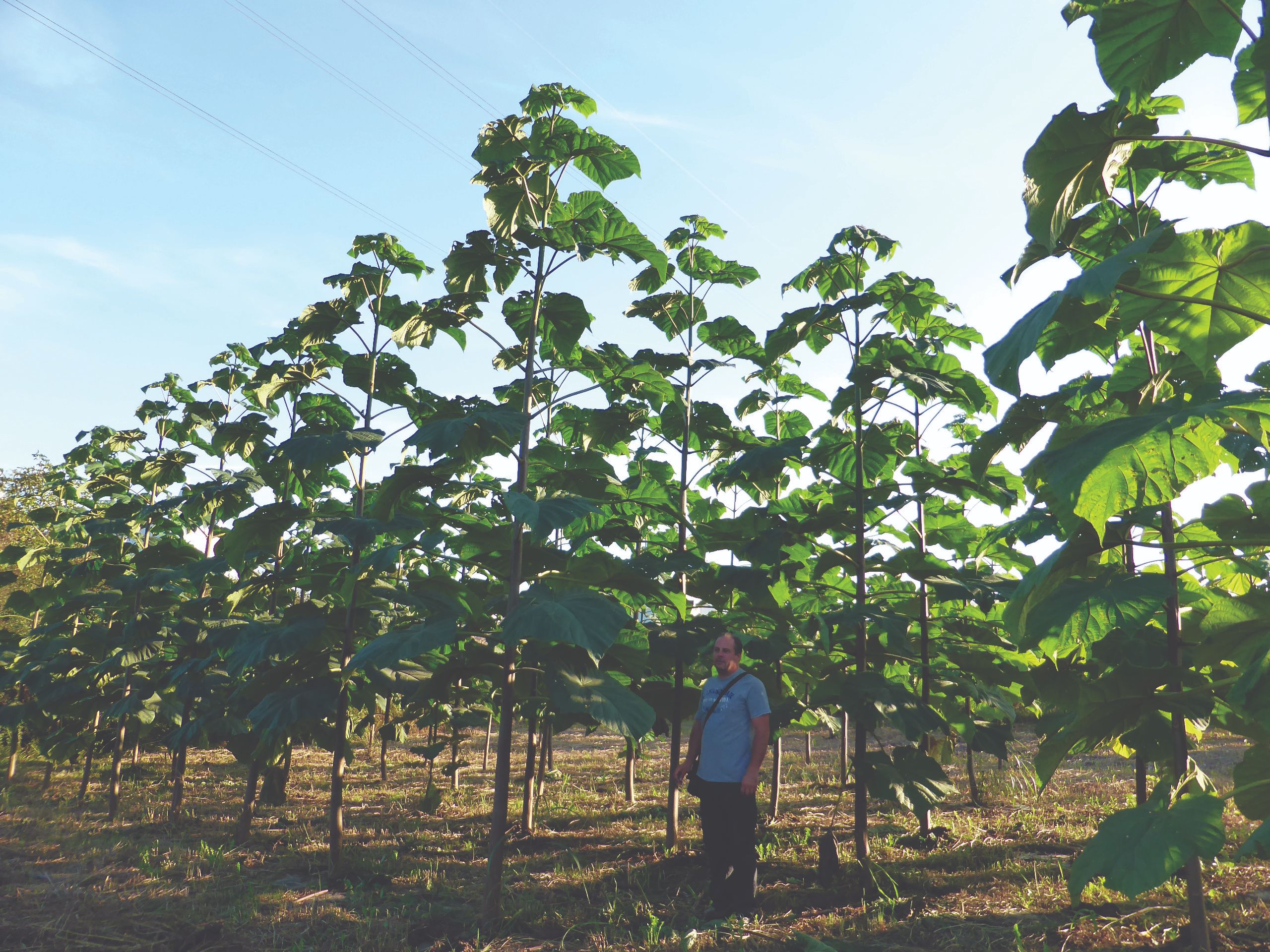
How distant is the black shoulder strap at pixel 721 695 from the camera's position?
Answer: 16.6 ft

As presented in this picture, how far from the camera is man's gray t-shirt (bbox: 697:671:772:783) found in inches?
196

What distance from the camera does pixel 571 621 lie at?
3.99m

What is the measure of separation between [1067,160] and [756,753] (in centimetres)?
359

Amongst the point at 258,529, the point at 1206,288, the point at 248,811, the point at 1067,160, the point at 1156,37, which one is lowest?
the point at 248,811

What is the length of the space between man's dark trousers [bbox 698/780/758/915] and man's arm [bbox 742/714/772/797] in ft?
0.29

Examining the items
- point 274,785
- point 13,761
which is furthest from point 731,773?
point 13,761

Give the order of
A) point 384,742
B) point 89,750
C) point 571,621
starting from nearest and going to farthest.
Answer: point 571,621
point 89,750
point 384,742

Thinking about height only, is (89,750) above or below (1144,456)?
below

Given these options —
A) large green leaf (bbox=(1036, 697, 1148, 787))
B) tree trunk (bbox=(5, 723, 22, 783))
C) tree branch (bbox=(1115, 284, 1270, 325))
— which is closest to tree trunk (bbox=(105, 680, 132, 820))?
tree trunk (bbox=(5, 723, 22, 783))

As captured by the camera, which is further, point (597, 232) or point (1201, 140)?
point (597, 232)

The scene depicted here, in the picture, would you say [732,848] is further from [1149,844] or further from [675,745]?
[1149,844]

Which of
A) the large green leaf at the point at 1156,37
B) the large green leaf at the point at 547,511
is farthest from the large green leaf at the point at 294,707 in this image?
the large green leaf at the point at 1156,37

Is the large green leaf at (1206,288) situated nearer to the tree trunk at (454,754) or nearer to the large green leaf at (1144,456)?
the large green leaf at (1144,456)

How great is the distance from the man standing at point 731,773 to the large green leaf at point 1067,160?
3.25 metres
